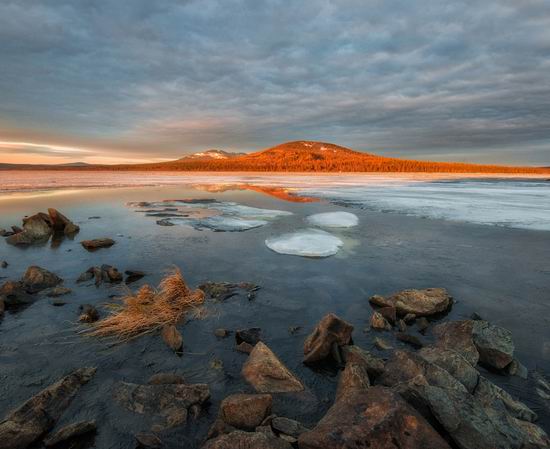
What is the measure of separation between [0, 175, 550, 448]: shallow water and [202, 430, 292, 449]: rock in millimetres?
623

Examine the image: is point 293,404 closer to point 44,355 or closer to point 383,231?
point 44,355

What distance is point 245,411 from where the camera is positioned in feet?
9.89

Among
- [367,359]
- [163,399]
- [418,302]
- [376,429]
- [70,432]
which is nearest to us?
[376,429]

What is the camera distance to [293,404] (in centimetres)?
346

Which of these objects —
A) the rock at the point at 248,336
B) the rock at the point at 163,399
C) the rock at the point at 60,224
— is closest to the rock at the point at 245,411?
the rock at the point at 163,399

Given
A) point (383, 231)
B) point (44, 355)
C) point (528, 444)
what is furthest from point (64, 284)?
point (383, 231)

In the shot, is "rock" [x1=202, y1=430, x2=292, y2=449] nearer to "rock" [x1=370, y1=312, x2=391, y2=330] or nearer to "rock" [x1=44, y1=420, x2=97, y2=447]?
"rock" [x1=44, y1=420, x2=97, y2=447]

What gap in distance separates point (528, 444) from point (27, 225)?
43.8ft

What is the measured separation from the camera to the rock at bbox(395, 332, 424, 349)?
14.9 ft

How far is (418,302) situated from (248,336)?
2.91 m

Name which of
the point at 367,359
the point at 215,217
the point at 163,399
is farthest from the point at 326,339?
the point at 215,217

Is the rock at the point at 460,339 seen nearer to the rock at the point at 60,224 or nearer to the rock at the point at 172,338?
the rock at the point at 172,338

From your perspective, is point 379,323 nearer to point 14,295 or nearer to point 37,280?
point 14,295

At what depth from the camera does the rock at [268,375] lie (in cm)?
366
